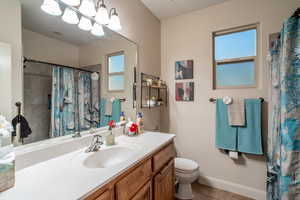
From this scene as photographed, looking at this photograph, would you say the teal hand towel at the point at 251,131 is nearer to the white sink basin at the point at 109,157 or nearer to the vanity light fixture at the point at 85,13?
the white sink basin at the point at 109,157

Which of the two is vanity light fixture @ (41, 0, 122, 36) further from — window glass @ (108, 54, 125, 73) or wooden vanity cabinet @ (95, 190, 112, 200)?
wooden vanity cabinet @ (95, 190, 112, 200)

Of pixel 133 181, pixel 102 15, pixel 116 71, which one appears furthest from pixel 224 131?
→ pixel 102 15

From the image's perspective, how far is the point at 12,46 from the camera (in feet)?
2.64

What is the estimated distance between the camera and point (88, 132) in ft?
4.10

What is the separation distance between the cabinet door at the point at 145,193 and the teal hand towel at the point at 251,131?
134 centimetres

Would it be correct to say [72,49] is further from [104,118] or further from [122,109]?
[122,109]

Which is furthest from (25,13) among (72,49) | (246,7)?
(246,7)

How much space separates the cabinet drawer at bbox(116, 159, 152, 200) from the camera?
0.80 m

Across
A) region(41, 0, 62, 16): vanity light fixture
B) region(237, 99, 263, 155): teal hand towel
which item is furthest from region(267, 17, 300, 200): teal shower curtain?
region(41, 0, 62, 16): vanity light fixture

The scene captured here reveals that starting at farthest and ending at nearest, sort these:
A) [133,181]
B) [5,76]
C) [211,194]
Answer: [211,194] → [133,181] → [5,76]

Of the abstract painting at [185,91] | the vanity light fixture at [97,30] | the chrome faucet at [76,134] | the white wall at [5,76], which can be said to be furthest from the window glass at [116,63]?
the abstract painting at [185,91]

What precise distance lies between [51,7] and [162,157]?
4.91ft

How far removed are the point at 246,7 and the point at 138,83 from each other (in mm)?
1713

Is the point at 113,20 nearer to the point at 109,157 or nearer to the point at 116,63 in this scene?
the point at 116,63
